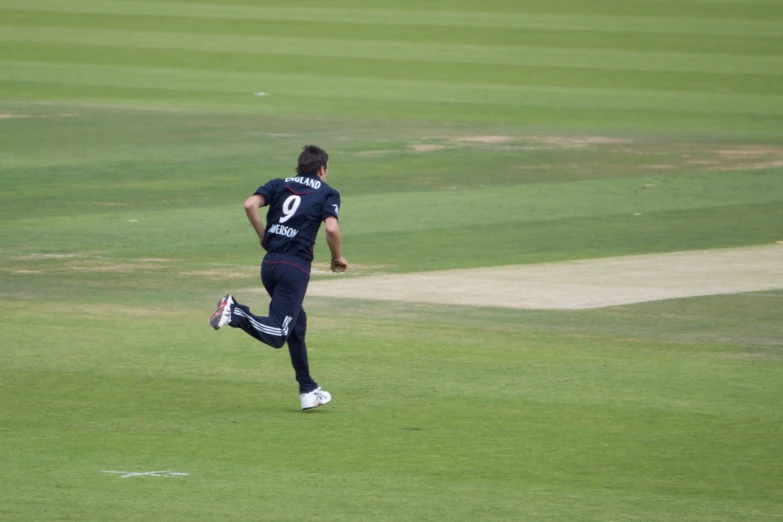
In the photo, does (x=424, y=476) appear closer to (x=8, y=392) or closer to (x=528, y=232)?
(x=8, y=392)

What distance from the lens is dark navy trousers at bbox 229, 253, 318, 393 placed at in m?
9.95

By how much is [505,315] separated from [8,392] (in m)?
4.78

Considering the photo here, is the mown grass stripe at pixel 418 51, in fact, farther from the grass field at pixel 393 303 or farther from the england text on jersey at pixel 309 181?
the england text on jersey at pixel 309 181

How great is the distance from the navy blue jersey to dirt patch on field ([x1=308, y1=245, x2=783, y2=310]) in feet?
13.7

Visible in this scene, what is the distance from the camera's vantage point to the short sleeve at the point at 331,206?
10062 mm

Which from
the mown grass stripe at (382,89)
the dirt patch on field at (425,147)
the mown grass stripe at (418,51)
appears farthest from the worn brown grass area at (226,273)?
the mown grass stripe at (418,51)

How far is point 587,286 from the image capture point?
1505cm

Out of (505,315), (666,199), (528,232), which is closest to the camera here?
(505,315)

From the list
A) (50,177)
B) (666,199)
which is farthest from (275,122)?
(666,199)

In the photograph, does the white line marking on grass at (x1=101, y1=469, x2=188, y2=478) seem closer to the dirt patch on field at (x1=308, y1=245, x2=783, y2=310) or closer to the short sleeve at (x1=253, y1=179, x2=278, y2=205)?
the short sleeve at (x1=253, y1=179, x2=278, y2=205)

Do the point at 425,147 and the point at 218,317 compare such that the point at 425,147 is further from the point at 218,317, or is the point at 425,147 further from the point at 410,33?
the point at 410,33

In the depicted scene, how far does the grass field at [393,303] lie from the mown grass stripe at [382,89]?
163 mm

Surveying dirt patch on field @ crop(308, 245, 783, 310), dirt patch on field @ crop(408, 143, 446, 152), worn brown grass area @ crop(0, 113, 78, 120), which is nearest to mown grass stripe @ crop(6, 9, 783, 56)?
worn brown grass area @ crop(0, 113, 78, 120)

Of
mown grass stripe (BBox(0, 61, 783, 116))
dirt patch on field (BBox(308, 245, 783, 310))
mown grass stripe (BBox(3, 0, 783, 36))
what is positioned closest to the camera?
dirt patch on field (BBox(308, 245, 783, 310))
